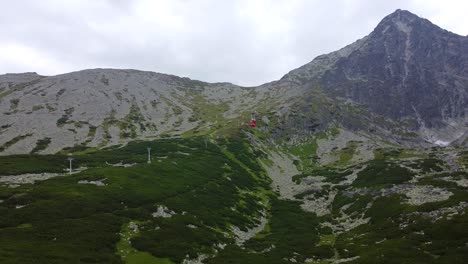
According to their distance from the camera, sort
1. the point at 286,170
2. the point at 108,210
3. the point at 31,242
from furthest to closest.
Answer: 1. the point at 286,170
2. the point at 108,210
3. the point at 31,242

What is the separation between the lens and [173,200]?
74.7 meters

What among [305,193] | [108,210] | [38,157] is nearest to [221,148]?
[305,193]

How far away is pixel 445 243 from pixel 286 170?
98.9 m

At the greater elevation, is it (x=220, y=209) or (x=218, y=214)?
(x=220, y=209)

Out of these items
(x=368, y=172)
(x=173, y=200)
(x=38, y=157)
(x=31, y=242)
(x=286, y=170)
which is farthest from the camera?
(x=286, y=170)

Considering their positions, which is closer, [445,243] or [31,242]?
[31,242]

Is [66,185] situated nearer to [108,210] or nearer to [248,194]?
[108,210]

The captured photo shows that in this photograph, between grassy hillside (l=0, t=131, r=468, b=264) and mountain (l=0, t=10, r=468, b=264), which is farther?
mountain (l=0, t=10, r=468, b=264)

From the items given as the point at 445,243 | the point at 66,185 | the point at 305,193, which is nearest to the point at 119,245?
the point at 66,185

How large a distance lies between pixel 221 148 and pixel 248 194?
5329 cm

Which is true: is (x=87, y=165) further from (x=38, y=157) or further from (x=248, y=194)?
(x=248, y=194)

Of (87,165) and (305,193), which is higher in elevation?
(87,165)

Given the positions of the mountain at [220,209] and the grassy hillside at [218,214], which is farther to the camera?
the mountain at [220,209]

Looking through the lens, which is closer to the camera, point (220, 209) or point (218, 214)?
point (218, 214)
